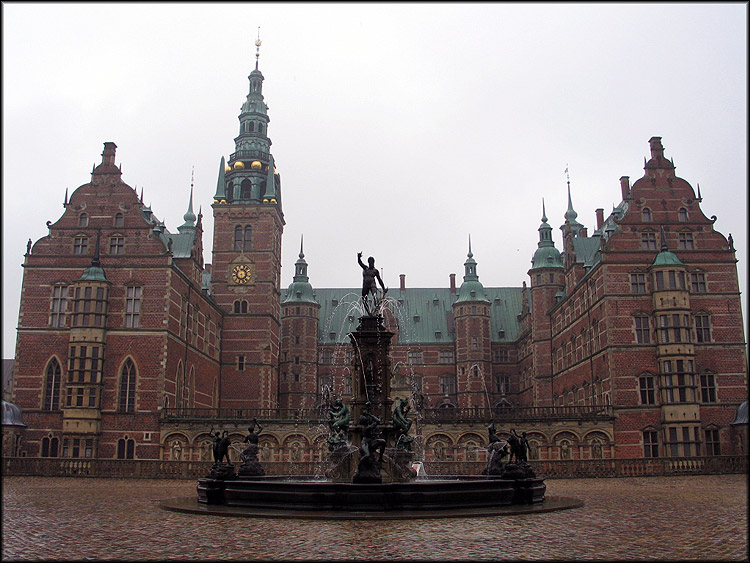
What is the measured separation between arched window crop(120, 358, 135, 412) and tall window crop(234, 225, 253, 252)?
19688 millimetres

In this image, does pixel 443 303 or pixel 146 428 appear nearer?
pixel 146 428

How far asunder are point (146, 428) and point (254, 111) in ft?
109

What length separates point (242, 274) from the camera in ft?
192

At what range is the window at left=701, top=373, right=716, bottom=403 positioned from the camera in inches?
1614

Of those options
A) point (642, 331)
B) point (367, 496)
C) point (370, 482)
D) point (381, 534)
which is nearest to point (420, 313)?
point (642, 331)

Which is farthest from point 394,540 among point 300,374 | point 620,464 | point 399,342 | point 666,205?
point 399,342

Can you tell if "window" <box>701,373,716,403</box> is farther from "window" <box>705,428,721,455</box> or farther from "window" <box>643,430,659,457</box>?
"window" <box>643,430,659,457</box>

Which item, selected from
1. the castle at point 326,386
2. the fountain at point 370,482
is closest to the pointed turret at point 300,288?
the castle at point 326,386

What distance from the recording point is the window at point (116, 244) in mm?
43219

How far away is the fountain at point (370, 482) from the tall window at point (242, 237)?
39.1 meters

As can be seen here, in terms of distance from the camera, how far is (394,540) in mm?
11203

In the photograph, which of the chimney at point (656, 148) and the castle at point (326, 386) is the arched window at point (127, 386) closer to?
the castle at point (326, 386)

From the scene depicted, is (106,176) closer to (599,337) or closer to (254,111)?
(254,111)

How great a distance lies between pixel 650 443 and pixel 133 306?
31571 millimetres
